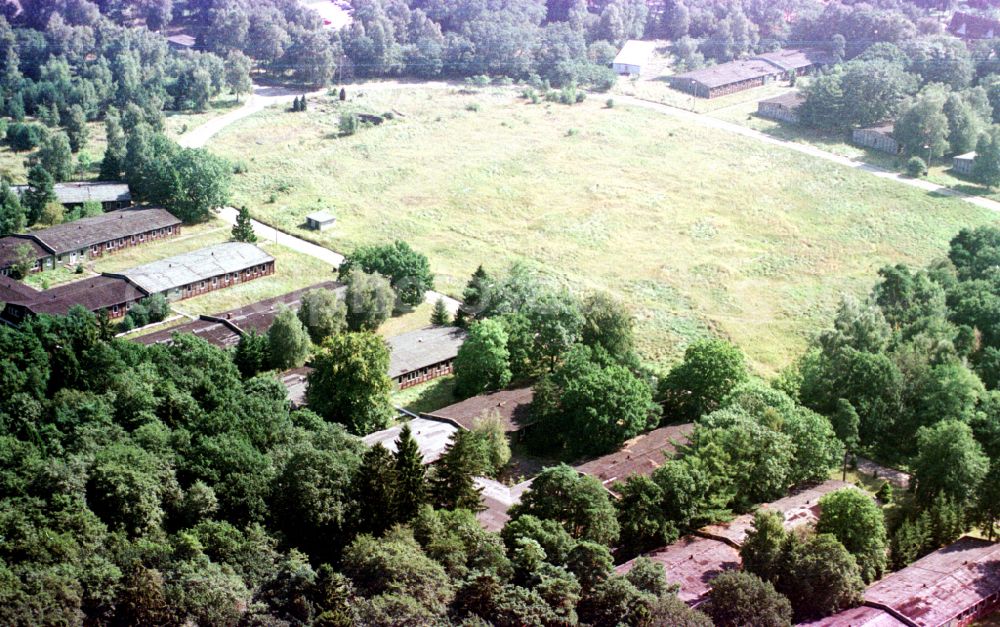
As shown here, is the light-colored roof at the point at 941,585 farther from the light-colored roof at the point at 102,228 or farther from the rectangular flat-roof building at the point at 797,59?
the rectangular flat-roof building at the point at 797,59

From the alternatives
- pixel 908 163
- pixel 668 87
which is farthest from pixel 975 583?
pixel 668 87

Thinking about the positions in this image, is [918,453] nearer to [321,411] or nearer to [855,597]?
[855,597]

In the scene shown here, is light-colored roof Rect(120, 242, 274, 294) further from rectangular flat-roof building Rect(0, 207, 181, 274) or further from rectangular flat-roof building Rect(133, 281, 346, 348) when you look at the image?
rectangular flat-roof building Rect(0, 207, 181, 274)

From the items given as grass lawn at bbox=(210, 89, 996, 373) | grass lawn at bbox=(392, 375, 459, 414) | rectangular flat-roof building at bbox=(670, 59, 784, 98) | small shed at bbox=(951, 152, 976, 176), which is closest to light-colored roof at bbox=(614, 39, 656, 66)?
rectangular flat-roof building at bbox=(670, 59, 784, 98)

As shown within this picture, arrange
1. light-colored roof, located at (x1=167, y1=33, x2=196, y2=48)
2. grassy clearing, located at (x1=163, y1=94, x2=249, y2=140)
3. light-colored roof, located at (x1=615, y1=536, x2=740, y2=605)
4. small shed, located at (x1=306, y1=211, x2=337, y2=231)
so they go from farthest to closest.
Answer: light-colored roof, located at (x1=167, y1=33, x2=196, y2=48)
grassy clearing, located at (x1=163, y1=94, x2=249, y2=140)
small shed, located at (x1=306, y1=211, x2=337, y2=231)
light-colored roof, located at (x1=615, y1=536, x2=740, y2=605)

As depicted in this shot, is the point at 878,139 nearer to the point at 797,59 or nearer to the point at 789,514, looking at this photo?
the point at 797,59

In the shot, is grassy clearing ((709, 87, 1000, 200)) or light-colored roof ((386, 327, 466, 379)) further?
grassy clearing ((709, 87, 1000, 200))
